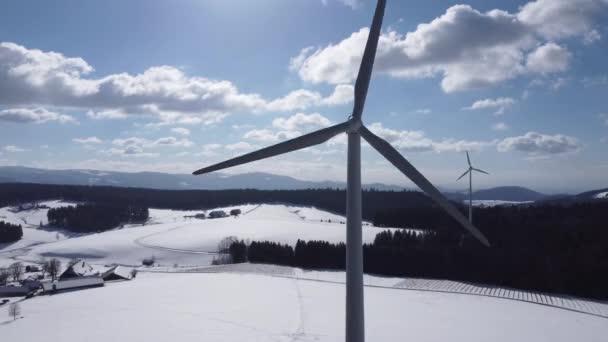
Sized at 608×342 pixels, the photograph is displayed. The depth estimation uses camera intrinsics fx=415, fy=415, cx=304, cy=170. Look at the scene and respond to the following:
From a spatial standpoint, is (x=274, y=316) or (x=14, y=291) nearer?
(x=274, y=316)

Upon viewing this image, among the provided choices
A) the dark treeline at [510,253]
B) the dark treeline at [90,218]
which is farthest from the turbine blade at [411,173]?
the dark treeline at [90,218]

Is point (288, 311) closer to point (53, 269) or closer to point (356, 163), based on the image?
point (356, 163)

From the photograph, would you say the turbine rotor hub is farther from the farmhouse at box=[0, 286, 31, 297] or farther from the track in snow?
the farmhouse at box=[0, 286, 31, 297]

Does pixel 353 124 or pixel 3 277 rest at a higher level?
pixel 353 124

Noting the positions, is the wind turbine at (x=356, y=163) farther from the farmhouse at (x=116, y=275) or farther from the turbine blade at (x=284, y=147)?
the farmhouse at (x=116, y=275)

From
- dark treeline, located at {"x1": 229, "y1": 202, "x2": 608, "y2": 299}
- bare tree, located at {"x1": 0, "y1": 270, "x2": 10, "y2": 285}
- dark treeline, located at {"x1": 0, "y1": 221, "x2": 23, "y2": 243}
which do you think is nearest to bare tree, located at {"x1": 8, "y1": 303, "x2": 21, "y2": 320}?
bare tree, located at {"x1": 0, "y1": 270, "x2": 10, "y2": 285}

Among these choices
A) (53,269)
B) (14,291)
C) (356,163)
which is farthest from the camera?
(53,269)

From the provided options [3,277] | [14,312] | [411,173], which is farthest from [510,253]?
[3,277]

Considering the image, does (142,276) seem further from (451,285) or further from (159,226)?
(159,226)
